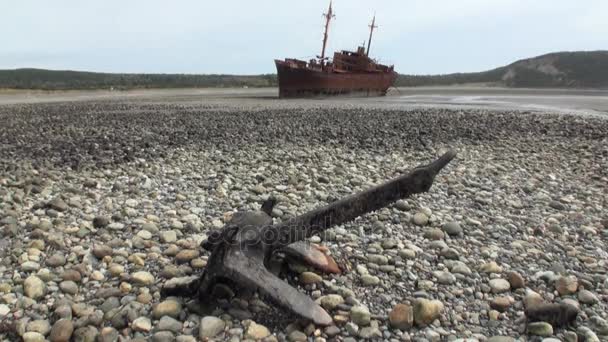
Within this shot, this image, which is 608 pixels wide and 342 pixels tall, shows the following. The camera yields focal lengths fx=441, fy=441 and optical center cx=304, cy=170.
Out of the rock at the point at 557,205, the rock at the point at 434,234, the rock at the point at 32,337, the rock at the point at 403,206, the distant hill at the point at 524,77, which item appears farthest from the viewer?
the distant hill at the point at 524,77

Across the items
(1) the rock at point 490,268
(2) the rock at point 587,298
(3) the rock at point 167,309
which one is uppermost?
(1) the rock at point 490,268

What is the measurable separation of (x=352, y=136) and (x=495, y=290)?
653 centimetres

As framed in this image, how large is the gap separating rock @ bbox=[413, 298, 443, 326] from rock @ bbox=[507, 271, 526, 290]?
65 cm

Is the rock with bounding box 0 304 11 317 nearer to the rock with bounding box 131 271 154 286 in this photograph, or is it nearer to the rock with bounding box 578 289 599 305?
the rock with bounding box 131 271 154 286

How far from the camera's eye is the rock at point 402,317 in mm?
2607

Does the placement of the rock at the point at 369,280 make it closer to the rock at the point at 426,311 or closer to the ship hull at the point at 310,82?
the rock at the point at 426,311

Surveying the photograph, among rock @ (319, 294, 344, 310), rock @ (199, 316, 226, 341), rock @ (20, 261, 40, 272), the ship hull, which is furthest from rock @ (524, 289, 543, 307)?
the ship hull

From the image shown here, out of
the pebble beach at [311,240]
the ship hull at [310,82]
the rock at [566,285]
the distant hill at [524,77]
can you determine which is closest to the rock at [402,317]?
the pebble beach at [311,240]

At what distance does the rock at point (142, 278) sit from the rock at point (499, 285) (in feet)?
7.69

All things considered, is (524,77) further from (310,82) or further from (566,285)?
(566,285)

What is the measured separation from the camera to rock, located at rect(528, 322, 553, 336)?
Answer: 2.54 m

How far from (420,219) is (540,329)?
1722 mm

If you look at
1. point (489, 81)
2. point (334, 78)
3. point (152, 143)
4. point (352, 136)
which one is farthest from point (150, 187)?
point (489, 81)

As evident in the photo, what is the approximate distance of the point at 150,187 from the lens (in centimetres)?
530
